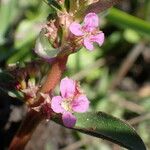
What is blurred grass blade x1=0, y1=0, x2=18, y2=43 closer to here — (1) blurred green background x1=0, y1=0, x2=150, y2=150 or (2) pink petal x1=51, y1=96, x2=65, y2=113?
(1) blurred green background x1=0, y1=0, x2=150, y2=150

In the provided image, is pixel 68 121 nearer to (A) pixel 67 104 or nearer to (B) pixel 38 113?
(A) pixel 67 104

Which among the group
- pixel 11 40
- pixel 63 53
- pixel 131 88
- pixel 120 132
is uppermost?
pixel 63 53

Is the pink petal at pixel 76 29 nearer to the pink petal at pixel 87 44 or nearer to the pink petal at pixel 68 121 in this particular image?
the pink petal at pixel 87 44

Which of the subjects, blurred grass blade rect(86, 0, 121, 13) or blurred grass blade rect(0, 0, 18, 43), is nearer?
blurred grass blade rect(86, 0, 121, 13)

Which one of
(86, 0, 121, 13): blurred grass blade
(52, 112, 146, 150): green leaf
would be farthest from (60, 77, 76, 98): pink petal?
(86, 0, 121, 13): blurred grass blade

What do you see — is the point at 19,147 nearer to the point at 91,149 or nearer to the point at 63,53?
the point at 63,53

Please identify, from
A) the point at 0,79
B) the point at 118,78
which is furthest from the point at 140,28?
the point at 0,79

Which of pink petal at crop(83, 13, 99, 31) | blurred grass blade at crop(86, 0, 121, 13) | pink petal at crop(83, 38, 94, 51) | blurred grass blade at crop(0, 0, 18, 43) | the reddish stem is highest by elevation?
blurred grass blade at crop(86, 0, 121, 13)
